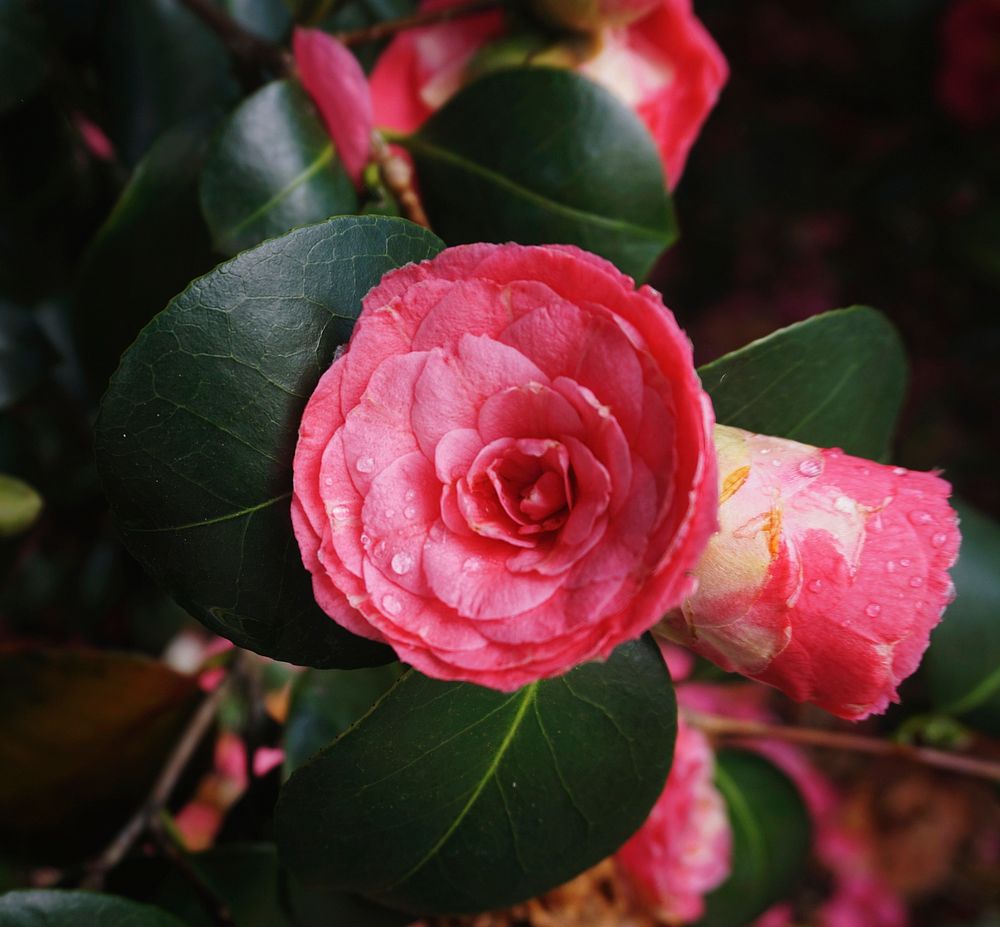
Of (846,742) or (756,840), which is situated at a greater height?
(846,742)

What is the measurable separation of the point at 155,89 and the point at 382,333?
430 millimetres

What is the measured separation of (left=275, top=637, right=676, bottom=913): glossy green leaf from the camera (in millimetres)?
401

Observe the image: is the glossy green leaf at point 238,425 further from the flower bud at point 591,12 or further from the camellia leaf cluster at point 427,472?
the flower bud at point 591,12

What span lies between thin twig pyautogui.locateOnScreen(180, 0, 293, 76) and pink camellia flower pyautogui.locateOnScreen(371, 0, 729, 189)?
0.06 metres

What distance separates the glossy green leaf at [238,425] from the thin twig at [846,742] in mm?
423

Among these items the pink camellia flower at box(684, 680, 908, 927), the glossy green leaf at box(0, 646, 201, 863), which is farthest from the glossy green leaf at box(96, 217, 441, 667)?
the pink camellia flower at box(684, 680, 908, 927)

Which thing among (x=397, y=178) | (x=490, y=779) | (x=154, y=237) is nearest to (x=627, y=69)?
(x=397, y=178)

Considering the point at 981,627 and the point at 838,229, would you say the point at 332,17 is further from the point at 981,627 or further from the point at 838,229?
the point at 838,229

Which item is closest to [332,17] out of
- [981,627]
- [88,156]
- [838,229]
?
[88,156]

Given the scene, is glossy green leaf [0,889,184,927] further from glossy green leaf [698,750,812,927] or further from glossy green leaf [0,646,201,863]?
glossy green leaf [698,750,812,927]

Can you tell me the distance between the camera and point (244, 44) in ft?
1.85

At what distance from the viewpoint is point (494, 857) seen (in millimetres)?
439

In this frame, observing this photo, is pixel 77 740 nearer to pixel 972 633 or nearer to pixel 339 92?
pixel 339 92

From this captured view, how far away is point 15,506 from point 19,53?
0.30 metres
